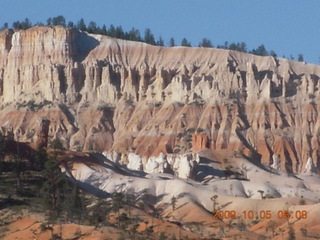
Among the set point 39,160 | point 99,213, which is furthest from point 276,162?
point 99,213

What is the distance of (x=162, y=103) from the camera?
18975 centimetres

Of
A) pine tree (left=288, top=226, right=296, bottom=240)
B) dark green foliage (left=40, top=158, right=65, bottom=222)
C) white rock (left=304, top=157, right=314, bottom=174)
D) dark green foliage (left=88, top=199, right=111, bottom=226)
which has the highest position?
dark green foliage (left=40, top=158, right=65, bottom=222)

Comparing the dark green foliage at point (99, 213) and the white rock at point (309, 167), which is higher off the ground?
the dark green foliage at point (99, 213)

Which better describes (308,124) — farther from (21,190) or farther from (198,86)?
(21,190)

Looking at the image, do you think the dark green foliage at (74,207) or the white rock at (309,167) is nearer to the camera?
the dark green foliage at (74,207)

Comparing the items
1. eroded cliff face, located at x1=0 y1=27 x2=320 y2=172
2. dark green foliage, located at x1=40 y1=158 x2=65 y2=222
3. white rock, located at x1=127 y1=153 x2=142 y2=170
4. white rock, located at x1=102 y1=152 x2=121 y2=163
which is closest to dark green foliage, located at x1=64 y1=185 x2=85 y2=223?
dark green foliage, located at x1=40 y1=158 x2=65 y2=222

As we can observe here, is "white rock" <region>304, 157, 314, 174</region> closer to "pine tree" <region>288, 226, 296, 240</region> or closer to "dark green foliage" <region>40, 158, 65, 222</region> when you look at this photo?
"dark green foliage" <region>40, 158, 65, 222</region>

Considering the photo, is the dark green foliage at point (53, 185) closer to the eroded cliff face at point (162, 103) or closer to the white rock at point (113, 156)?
the white rock at point (113, 156)

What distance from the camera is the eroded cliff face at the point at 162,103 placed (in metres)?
178

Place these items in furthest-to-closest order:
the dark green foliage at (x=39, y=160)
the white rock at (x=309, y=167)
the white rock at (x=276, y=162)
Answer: the white rock at (x=276, y=162) < the white rock at (x=309, y=167) < the dark green foliage at (x=39, y=160)

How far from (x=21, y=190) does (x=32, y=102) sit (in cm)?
8343

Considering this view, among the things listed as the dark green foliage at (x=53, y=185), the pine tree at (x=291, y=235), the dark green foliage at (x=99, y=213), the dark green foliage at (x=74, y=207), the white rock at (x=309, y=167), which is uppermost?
the dark green foliage at (x=53, y=185)

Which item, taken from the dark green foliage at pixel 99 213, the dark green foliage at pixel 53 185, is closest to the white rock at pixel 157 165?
the dark green foliage at pixel 99 213

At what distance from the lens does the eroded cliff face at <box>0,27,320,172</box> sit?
17799 cm
